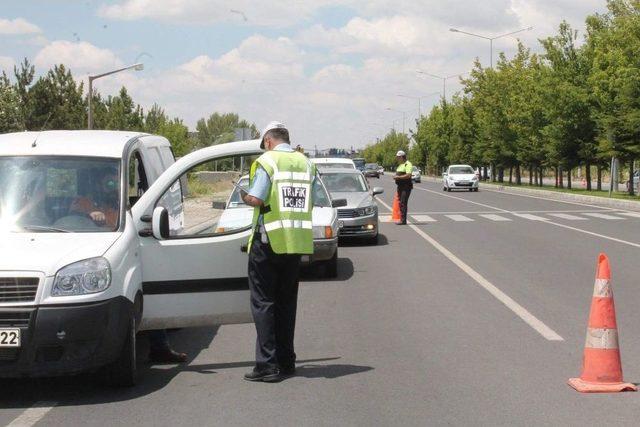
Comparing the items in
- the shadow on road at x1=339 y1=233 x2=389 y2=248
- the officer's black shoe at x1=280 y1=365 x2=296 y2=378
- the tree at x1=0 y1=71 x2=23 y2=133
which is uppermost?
the tree at x1=0 y1=71 x2=23 y2=133

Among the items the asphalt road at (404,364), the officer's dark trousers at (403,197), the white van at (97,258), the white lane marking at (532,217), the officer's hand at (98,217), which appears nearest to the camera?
the asphalt road at (404,364)

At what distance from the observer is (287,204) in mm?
6984

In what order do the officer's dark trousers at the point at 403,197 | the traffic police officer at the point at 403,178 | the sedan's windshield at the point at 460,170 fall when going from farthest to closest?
1. the sedan's windshield at the point at 460,170
2. the officer's dark trousers at the point at 403,197
3. the traffic police officer at the point at 403,178

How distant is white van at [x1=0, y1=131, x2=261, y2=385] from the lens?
20.1ft

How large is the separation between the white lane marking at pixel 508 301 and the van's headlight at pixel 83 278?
4125 millimetres

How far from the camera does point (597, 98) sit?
45156 millimetres

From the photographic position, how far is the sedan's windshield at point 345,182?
19.9 metres

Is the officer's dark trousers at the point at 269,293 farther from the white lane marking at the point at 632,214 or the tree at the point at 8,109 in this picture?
the tree at the point at 8,109

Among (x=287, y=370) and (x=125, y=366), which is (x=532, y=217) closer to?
(x=287, y=370)

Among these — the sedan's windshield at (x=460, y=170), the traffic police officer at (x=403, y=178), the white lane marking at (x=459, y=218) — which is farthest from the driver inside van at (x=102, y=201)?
the sedan's windshield at (x=460, y=170)

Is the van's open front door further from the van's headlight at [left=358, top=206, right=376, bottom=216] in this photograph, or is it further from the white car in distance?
the white car in distance

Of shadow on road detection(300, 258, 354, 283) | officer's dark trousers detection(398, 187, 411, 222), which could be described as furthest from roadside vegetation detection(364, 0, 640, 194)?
shadow on road detection(300, 258, 354, 283)

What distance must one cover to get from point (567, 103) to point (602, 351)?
46.3 metres

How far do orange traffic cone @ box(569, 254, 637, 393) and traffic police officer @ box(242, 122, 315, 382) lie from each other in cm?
203
